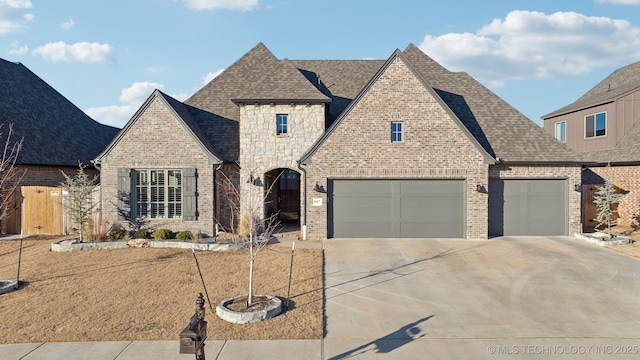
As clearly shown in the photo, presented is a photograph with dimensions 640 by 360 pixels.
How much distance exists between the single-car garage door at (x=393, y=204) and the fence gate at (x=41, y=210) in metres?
12.2

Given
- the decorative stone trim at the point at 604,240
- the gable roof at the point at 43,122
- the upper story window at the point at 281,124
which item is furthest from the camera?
the gable roof at the point at 43,122

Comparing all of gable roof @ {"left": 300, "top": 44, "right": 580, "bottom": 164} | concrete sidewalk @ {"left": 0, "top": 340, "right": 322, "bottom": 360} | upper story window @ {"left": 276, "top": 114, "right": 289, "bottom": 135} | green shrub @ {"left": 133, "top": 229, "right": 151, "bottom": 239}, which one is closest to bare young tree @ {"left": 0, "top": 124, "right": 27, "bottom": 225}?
green shrub @ {"left": 133, "top": 229, "right": 151, "bottom": 239}

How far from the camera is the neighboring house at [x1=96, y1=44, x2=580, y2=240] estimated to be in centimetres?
1513

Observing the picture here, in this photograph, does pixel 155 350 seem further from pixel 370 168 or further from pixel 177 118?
pixel 177 118

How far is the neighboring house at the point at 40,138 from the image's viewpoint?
16.3 metres

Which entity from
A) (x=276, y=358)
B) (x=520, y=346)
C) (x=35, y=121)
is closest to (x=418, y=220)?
(x=520, y=346)

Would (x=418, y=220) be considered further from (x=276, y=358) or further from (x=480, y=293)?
(x=276, y=358)

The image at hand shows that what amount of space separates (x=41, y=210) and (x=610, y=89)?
3222cm

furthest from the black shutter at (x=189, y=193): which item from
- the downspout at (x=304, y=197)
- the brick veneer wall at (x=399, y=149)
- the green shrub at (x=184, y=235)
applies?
the brick veneer wall at (x=399, y=149)

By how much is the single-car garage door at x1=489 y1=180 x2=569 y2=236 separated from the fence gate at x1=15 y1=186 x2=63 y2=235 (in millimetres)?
19144

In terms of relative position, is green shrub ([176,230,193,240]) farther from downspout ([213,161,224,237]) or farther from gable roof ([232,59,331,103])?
gable roof ([232,59,331,103])

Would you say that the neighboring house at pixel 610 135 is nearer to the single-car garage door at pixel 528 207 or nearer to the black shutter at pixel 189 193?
the single-car garage door at pixel 528 207

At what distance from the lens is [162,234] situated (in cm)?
1403

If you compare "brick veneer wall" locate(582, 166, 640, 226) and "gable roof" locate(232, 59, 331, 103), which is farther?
"brick veneer wall" locate(582, 166, 640, 226)
